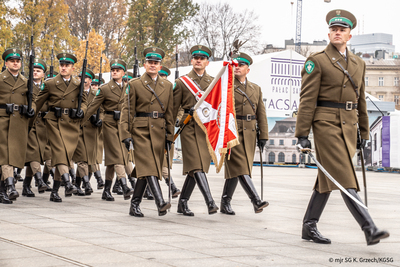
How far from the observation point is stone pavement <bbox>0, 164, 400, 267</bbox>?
5.07 metres

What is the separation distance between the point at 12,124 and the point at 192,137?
288 centimetres

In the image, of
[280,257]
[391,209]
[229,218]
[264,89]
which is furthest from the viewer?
[264,89]

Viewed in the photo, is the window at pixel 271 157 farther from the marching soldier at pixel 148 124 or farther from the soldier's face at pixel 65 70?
the marching soldier at pixel 148 124

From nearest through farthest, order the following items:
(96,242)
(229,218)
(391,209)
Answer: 1. (96,242)
2. (229,218)
3. (391,209)

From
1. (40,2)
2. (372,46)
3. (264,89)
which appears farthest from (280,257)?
(372,46)

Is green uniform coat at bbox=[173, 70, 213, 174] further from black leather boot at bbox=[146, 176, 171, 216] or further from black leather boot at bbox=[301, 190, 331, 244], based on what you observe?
black leather boot at bbox=[301, 190, 331, 244]

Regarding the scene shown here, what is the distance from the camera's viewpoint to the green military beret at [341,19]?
6086 mm

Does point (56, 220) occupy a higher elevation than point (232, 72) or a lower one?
lower

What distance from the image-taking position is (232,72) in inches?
318

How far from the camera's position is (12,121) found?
9367 millimetres

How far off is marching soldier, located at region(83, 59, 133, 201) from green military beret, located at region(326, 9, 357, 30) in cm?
463

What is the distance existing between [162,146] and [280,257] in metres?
3.17

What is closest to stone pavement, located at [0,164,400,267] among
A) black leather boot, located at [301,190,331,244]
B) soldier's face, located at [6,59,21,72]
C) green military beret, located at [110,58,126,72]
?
black leather boot, located at [301,190,331,244]

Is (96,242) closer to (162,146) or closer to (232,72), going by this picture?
(162,146)
